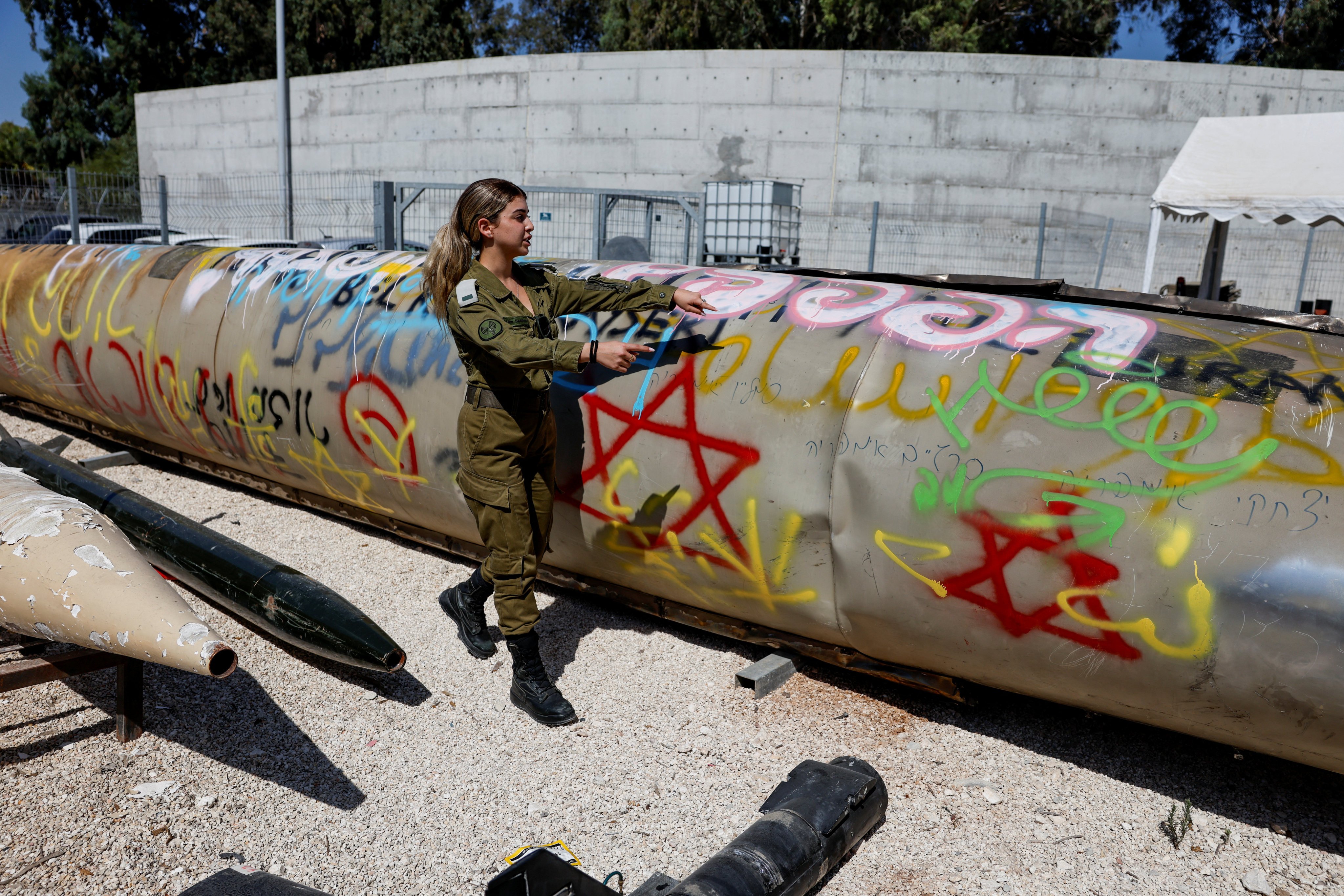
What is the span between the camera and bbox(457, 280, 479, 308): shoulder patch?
3.02 meters

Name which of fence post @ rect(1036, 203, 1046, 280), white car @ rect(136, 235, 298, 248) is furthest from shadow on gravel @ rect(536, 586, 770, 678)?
fence post @ rect(1036, 203, 1046, 280)

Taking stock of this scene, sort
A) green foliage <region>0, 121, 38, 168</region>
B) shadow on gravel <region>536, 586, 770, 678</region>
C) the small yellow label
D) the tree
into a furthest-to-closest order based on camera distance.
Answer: green foliage <region>0, 121, 38, 168</region>
the tree
shadow on gravel <region>536, 586, 770, 678</region>
the small yellow label

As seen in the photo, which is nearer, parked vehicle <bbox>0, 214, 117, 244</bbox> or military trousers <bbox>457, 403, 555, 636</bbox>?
military trousers <bbox>457, 403, 555, 636</bbox>

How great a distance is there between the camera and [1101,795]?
9.29 ft

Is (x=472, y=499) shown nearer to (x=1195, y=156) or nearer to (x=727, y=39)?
(x=1195, y=156)

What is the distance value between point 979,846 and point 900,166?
14841mm

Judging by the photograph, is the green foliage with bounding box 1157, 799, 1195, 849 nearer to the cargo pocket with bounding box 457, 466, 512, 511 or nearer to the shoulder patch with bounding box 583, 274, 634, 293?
the cargo pocket with bounding box 457, 466, 512, 511

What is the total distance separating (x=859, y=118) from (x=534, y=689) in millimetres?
14648

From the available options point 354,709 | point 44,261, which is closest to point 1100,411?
point 354,709

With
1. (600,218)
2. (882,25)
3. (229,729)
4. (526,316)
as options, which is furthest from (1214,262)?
(882,25)

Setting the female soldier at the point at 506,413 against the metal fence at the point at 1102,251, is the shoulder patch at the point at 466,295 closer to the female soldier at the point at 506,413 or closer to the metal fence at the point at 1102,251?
the female soldier at the point at 506,413

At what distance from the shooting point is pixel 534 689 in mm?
3213

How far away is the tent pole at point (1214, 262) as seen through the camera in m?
9.33

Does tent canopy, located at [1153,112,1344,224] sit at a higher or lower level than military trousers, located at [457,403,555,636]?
higher
